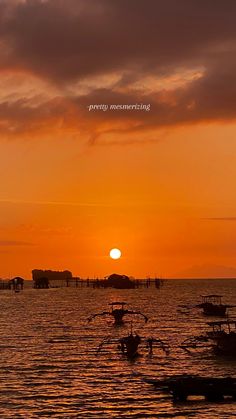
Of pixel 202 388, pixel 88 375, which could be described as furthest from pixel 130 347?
pixel 202 388

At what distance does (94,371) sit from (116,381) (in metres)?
5.49

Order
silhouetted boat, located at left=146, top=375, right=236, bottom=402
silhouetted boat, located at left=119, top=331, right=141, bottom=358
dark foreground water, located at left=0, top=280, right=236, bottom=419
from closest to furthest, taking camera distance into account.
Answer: dark foreground water, located at left=0, top=280, right=236, bottom=419, silhouetted boat, located at left=146, top=375, right=236, bottom=402, silhouetted boat, located at left=119, top=331, right=141, bottom=358

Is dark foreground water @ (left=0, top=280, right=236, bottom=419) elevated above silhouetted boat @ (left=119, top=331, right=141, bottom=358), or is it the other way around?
silhouetted boat @ (left=119, top=331, right=141, bottom=358)

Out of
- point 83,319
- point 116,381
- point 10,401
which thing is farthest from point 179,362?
point 83,319

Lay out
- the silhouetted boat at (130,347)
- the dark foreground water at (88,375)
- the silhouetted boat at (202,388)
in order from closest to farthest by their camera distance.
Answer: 1. the dark foreground water at (88,375)
2. the silhouetted boat at (202,388)
3. the silhouetted boat at (130,347)

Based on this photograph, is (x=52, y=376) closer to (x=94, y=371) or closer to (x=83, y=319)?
(x=94, y=371)

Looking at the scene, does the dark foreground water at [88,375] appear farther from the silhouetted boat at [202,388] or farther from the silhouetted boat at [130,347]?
the silhouetted boat at [130,347]

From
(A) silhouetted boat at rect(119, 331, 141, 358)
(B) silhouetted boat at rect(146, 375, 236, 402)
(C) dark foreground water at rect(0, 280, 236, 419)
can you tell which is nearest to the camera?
(C) dark foreground water at rect(0, 280, 236, 419)

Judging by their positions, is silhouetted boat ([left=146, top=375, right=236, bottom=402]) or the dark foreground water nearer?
the dark foreground water

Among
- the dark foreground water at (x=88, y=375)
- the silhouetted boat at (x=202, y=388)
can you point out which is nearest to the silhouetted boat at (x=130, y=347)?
the dark foreground water at (x=88, y=375)

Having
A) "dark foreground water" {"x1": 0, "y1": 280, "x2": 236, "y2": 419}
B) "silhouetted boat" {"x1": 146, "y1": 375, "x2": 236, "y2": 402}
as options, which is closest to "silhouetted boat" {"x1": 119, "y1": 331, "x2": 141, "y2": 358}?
"dark foreground water" {"x1": 0, "y1": 280, "x2": 236, "y2": 419}

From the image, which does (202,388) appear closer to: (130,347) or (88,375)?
(88,375)

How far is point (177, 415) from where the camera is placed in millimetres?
39562

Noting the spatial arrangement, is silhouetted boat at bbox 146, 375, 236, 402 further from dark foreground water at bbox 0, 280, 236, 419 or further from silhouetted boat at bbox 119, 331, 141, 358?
silhouetted boat at bbox 119, 331, 141, 358
